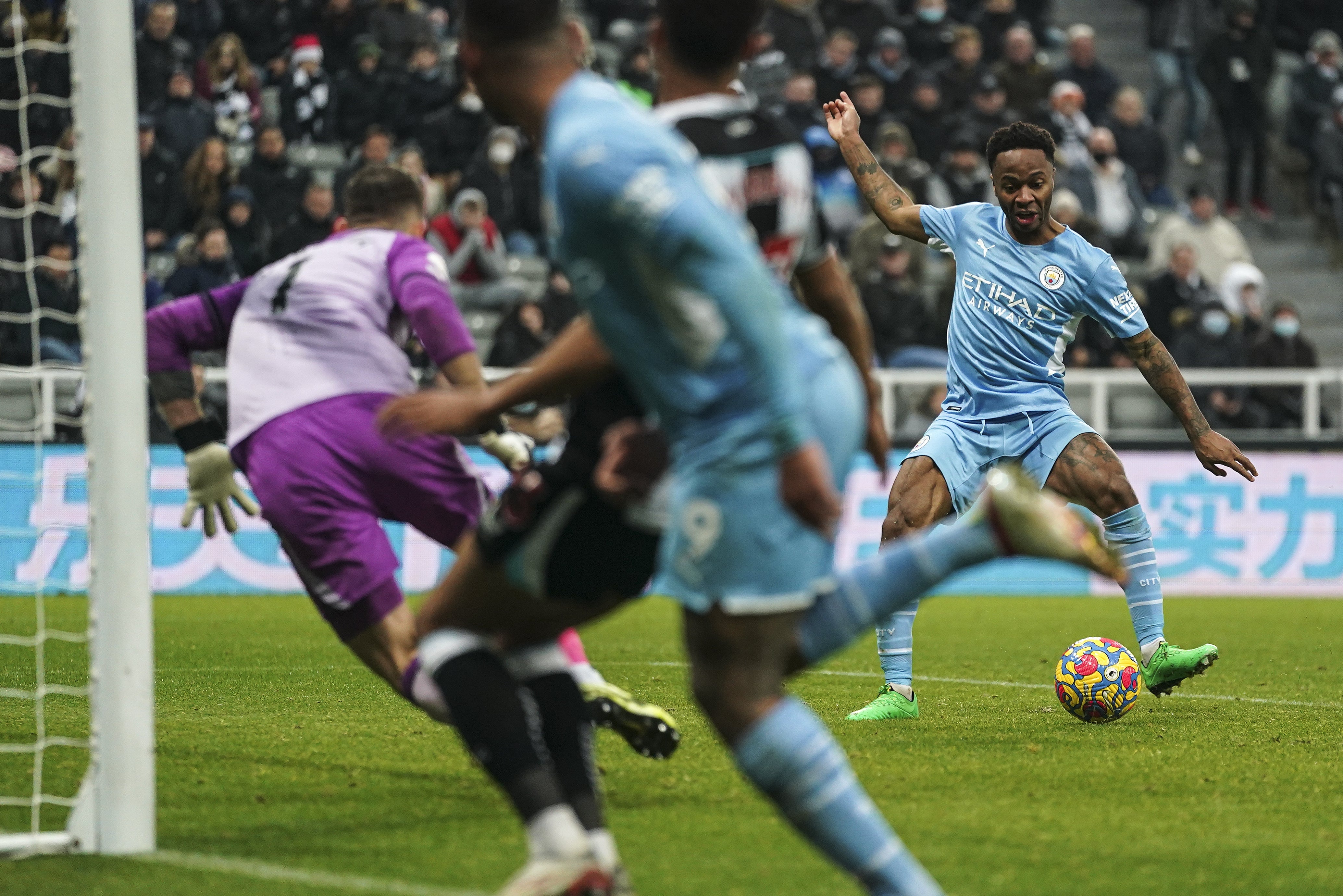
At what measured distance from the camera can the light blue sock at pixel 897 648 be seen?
25.8 ft

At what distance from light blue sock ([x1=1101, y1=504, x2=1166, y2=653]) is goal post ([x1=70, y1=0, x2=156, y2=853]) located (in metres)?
4.83

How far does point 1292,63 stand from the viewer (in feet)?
75.0

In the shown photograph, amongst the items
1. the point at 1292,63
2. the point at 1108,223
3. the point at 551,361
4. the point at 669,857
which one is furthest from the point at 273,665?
the point at 1292,63

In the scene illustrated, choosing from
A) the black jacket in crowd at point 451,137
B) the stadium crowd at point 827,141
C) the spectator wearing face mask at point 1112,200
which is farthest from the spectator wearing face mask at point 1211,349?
the black jacket in crowd at point 451,137

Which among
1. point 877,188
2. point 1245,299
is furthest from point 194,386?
point 1245,299

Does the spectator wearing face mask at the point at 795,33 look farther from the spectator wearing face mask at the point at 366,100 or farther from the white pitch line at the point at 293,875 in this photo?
the white pitch line at the point at 293,875

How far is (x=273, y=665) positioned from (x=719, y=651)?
6.70 m

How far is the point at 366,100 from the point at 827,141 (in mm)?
4835

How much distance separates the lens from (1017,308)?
27.1 feet

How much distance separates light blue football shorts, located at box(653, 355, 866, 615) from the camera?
3.63 metres

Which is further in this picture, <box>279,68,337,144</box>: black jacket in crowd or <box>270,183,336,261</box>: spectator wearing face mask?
<box>279,68,337,144</box>: black jacket in crowd

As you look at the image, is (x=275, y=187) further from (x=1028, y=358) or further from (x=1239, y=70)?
(x=1239, y=70)

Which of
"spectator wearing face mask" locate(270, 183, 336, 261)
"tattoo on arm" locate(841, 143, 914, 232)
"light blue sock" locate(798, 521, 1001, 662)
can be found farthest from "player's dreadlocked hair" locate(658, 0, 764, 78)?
"spectator wearing face mask" locate(270, 183, 336, 261)

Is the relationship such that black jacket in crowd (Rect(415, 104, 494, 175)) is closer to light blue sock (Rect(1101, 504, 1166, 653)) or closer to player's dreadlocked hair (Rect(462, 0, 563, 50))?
light blue sock (Rect(1101, 504, 1166, 653))
